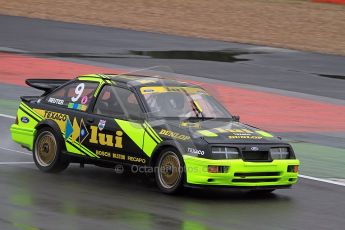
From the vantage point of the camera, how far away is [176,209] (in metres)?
11.4

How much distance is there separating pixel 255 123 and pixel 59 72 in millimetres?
7606

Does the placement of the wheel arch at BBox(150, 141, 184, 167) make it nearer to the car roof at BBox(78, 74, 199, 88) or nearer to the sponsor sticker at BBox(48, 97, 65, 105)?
the car roof at BBox(78, 74, 199, 88)

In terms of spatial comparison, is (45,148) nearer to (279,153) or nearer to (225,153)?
(225,153)

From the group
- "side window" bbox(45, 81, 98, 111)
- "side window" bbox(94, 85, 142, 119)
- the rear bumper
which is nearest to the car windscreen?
"side window" bbox(94, 85, 142, 119)

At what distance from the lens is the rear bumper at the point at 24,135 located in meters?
13.9

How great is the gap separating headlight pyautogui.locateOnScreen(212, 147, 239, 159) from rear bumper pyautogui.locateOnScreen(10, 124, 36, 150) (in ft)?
10.1

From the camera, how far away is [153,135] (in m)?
12.4

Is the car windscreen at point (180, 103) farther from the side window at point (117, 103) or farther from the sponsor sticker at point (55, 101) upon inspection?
the sponsor sticker at point (55, 101)

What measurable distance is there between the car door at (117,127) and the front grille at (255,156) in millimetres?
1241

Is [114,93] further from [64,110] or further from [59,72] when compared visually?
[59,72]

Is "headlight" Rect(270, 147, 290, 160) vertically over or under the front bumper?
over

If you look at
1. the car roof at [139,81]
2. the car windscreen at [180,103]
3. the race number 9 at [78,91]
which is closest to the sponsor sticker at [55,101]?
the race number 9 at [78,91]

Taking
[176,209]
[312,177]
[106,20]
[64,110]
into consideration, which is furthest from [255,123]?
[106,20]

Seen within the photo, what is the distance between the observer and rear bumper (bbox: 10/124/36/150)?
13.9m
